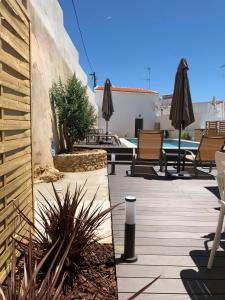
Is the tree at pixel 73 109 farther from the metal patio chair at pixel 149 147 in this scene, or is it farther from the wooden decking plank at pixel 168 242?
the wooden decking plank at pixel 168 242

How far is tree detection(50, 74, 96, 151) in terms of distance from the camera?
32.3 ft

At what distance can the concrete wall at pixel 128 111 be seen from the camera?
30.6 m

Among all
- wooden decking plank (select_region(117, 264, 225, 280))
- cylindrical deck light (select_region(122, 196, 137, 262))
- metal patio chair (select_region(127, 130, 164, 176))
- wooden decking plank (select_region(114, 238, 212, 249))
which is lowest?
wooden decking plank (select_region(117, 264, 225, 280))

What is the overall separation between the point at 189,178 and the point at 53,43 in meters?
6.94

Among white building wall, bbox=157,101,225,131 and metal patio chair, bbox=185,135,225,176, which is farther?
white building wall, bbox=157,101,225,131

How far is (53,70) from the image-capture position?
10711mm

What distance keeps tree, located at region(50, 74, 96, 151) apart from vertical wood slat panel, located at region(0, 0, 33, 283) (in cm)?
655

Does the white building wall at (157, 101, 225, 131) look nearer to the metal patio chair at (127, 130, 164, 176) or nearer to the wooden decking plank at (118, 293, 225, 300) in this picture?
the metal patio chair at (127, 130, 164, 176)

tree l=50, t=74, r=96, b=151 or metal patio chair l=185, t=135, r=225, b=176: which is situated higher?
tree l=50, t=74, r=96, b=151

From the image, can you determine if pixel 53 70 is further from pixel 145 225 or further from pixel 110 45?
pixel 110 45

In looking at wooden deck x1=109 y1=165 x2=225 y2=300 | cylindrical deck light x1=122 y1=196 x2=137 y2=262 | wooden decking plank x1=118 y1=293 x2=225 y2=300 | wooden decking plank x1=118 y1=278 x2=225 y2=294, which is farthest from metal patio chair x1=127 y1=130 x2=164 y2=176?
wooden decking plank x1=118 y1=293 x2=225 y2=300

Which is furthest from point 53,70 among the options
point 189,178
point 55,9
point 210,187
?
point 210,187

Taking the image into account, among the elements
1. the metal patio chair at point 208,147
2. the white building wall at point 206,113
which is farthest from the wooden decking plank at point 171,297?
the white building wall at point 206,113

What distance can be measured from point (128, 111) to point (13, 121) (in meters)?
28.5
